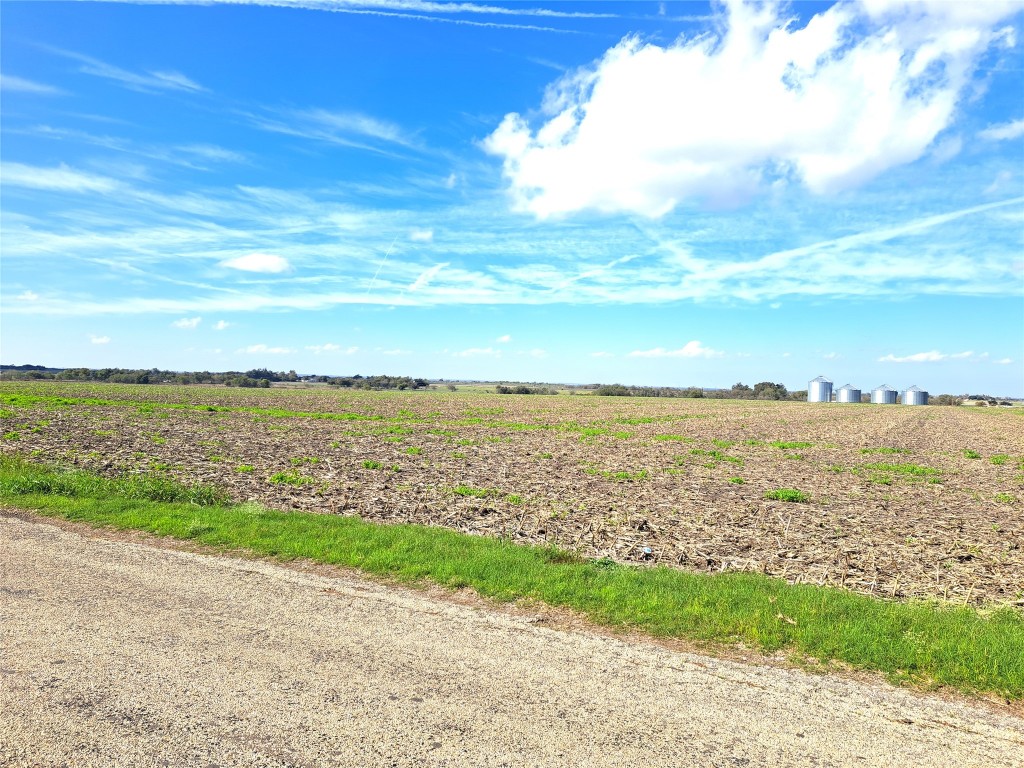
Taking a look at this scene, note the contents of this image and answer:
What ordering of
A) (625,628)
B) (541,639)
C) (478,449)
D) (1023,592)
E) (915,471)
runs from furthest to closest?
(478,449), (915,471), (1023,592), (625,628), (541,639)

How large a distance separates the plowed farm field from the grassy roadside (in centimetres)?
140

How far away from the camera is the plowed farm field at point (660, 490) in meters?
12.3

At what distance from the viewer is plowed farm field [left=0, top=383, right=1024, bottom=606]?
1227 centimetres

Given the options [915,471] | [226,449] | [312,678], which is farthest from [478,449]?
[312,678]

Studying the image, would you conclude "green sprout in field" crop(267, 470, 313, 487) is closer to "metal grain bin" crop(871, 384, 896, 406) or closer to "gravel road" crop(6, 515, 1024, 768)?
"gravel road" crop(6, 515, 1024, 768)

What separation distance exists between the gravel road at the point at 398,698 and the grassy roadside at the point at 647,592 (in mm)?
836

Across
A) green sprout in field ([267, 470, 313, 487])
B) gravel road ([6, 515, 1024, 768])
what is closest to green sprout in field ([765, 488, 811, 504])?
gravel road ([6, 515, 1024, 768])

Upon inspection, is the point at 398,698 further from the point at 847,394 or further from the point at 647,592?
the point at 847,394

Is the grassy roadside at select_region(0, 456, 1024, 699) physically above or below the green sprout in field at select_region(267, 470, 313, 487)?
below

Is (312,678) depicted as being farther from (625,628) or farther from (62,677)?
(625,628)

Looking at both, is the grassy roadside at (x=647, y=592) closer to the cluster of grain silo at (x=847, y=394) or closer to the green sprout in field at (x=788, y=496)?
the green sprout in field at (x=788, y=496)

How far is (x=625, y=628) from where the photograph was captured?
832 centimetres

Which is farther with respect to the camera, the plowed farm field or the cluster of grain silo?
the cluster of grain silo

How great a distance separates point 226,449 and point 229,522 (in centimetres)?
1547
